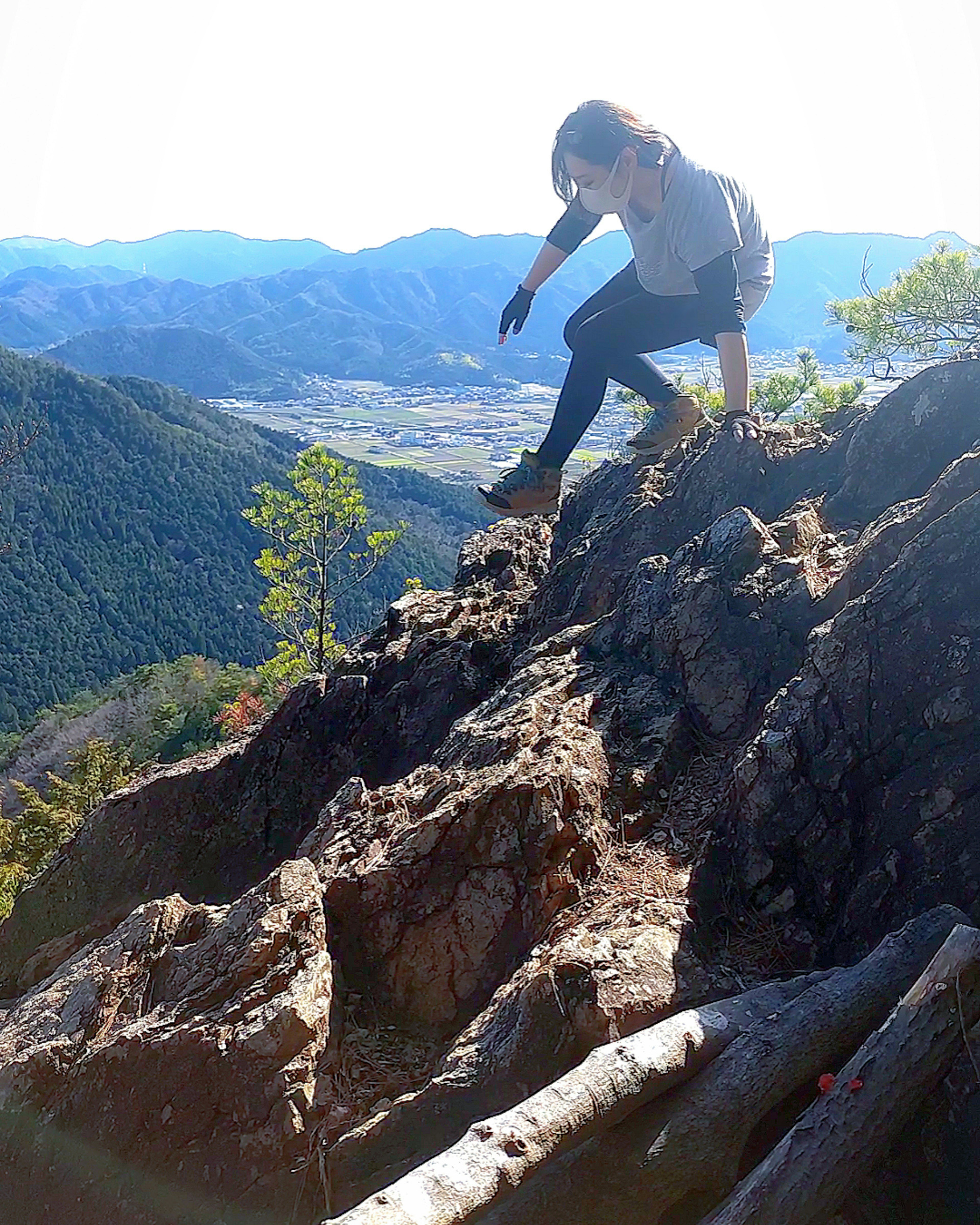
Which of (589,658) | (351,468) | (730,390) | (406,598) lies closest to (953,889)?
(589,658)

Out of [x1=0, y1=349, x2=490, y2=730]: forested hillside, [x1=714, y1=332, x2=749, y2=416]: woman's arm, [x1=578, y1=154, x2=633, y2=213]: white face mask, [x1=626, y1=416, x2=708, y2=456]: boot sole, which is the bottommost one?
[x1=0, y1=349, x2=490, y2=730]: forested hillside

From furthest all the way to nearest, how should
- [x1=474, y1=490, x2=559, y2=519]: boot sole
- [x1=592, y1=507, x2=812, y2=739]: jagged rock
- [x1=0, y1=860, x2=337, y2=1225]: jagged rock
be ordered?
[x1=474, y1=490, x2=559, y2=519]: boot sole < [x1=592, y1=507, x2=812, y2=739]: jagged rock < [x1=0, y1=860, x2=337, y2=1225]: jagged rock

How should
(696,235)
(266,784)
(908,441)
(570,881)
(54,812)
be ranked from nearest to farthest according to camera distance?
1. (570,881)
2. (908,441)
3. (696,235)
4. (266,784)
5. (54,812)

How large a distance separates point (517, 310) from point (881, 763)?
4120 mm

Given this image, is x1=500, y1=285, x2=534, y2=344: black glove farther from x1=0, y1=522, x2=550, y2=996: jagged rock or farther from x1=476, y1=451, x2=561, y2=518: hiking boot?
x1=0, y1=522, x2=550, y2=996: jagged rock

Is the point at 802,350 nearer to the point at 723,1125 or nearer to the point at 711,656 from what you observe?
the point at 711,656

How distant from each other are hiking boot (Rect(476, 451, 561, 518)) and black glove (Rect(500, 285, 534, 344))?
0.90 metres

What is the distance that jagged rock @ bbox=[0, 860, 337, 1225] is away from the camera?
3.08 meters

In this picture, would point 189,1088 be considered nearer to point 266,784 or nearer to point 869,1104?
point 869,1104

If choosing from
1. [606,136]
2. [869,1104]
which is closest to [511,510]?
[606,136]

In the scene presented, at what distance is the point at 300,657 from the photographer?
1056 inches

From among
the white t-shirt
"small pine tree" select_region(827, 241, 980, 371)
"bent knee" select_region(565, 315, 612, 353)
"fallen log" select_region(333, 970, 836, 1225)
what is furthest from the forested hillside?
"fallen log" select_region(333, 970, 836, 1225)

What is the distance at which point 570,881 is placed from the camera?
3.77 m

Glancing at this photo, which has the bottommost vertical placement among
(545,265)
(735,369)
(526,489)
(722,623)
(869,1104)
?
(869,1104)
